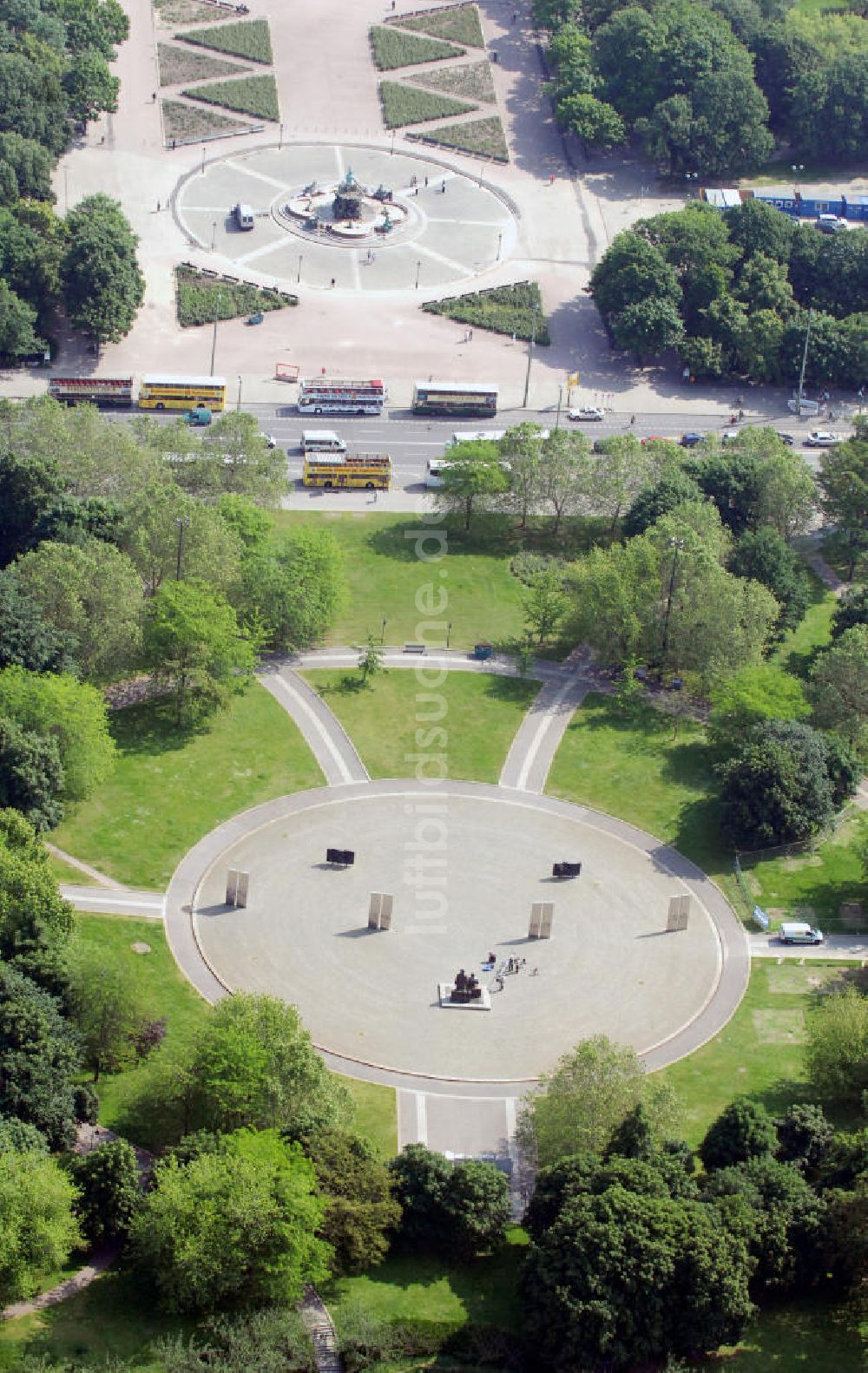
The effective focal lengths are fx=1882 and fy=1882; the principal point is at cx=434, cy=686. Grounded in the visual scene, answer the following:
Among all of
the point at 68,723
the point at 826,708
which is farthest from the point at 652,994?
the point at 68,723

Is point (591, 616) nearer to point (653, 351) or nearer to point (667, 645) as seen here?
point (667, 645)

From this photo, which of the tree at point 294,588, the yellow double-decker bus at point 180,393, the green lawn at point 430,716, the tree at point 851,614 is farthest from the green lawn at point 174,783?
the tree at point 851,614

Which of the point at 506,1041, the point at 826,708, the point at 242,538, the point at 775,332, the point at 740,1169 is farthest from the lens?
the point at 775,332

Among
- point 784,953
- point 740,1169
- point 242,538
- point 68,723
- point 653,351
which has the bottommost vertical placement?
point 740,1169

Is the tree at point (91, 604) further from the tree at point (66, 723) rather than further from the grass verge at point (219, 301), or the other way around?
the grass verge at point (219, 301)

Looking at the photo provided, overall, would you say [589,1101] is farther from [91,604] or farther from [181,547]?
[181,547]

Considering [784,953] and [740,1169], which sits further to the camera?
[784,953]

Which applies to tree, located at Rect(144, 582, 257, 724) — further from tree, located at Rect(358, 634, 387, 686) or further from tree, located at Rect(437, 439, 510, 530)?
tree, located at Rect(437, 439, 510, 530)
